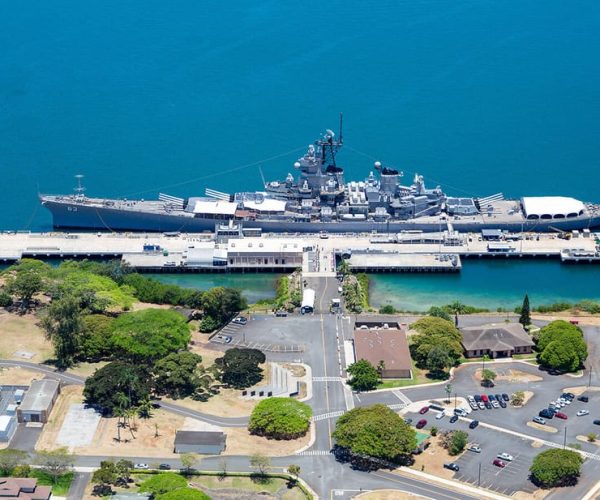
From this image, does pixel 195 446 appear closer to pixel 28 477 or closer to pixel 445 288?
pixel 28 477

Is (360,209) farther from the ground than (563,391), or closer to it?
farther from the ground

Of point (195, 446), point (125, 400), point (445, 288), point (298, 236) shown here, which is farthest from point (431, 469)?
point (298, 236)

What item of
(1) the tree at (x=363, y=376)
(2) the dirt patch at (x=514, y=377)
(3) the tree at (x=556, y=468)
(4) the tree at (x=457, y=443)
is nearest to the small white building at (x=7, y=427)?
(1) the tree at (x=363, y=376)

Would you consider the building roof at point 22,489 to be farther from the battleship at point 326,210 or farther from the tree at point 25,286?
the battleship at point 326,210

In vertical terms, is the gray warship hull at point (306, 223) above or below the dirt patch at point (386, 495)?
above

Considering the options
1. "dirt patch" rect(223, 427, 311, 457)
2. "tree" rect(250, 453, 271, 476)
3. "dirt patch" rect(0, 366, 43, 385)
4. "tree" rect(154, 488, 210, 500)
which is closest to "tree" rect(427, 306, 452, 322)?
"dirt patch" rect(223, 427, 311, 457)

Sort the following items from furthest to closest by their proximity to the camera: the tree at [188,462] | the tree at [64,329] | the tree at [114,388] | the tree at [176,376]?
the tree at [64,329] < the tree at [176,376] < the tree at [114,388] < the tree at [188,462]
